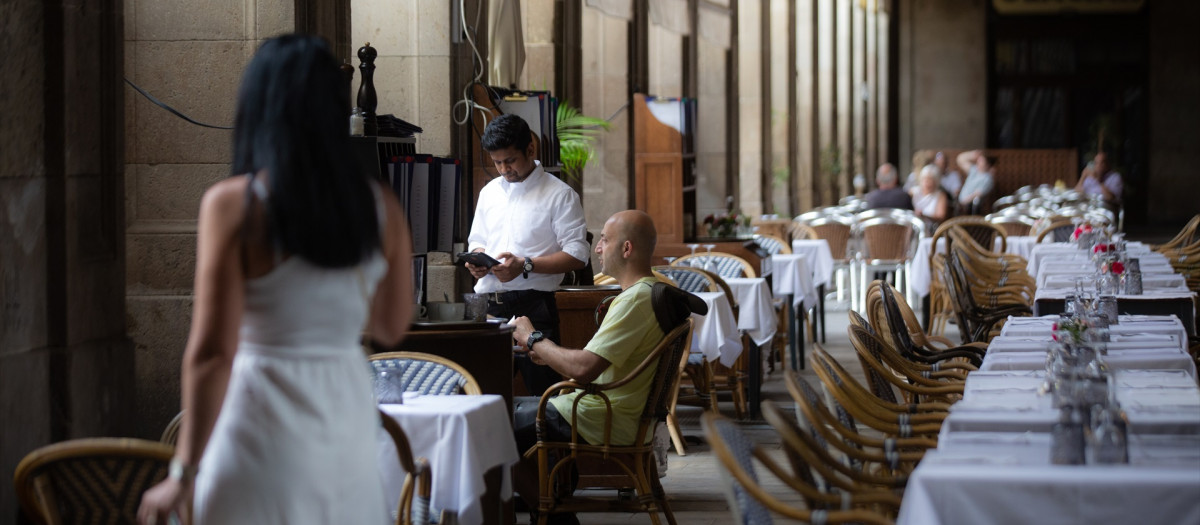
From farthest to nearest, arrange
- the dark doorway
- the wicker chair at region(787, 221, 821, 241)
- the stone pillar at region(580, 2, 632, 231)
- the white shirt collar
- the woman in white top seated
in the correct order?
the dark doorway, the woman in white top seated, the wicker chair at region(787, 221, 821, 241), the stone pillar at region(580, 2, 632, 231), the white shirt collar

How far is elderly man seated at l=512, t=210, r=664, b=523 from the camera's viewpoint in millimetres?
4711

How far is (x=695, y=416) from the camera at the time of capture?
8.17 m

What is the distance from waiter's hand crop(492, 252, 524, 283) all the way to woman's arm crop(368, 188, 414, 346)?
2.75 m

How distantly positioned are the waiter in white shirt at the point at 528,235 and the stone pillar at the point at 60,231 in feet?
4.92

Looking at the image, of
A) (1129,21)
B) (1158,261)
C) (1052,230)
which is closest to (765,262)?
(1158,261)

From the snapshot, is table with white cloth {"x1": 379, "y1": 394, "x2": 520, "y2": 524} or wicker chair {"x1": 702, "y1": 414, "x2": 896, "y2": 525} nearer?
wicker chair {"x1": 702, "y1": 414, "x2": 896, "y2": 525}

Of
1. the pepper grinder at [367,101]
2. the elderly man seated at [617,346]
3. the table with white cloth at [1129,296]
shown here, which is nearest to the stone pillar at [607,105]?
the table with white cloth at [1129,296]

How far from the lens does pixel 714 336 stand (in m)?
7.18

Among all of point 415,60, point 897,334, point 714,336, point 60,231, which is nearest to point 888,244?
point 714,336

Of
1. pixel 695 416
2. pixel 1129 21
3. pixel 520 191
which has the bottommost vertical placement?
pixel 695 416

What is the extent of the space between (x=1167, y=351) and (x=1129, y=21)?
2588cm

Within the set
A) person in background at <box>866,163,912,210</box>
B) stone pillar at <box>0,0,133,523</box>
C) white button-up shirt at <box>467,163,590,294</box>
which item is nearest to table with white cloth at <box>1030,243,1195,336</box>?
white button-up shirt at <box>467,163,590,294</box>

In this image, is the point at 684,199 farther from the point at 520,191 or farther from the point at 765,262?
the point at 520,191

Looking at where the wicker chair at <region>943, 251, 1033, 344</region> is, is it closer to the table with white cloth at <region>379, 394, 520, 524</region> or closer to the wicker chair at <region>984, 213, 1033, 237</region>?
the table with white cloth at <region>379, 394, 520, 524</region>
